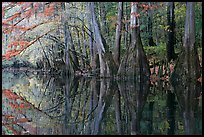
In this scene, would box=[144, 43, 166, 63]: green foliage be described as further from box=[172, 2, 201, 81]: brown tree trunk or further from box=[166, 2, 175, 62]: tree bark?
box=[172, 2, 201, 81]: brown tree trunk

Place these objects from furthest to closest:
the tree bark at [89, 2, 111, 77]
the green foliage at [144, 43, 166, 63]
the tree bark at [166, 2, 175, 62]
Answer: the green foliage at [144, 43, 166, 63]
the tree bark at [166, 2, 175, 62]
the tree bark at [89, 2, 111, 77]

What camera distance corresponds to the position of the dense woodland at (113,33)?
55.5 feet

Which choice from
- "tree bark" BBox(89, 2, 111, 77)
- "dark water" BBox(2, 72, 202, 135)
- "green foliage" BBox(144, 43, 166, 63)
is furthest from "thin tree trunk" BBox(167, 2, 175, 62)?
"dark water" BBox(2, 72, 202, 135)

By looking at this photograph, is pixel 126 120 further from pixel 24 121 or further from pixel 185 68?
pixel 185 68

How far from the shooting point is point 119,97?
1051cm

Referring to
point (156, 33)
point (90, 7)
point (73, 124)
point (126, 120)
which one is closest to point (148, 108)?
point (126, 120)

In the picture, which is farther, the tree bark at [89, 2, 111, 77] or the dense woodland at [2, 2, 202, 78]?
the tree bark at [89, 2, 111, 77]

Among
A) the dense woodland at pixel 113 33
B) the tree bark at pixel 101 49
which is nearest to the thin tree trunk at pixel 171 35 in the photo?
the dense woodland at pixel 113 33

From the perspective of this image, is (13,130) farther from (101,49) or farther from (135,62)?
(101,49)

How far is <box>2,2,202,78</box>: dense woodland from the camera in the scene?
55.5 feet

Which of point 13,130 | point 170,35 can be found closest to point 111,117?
point 13,130

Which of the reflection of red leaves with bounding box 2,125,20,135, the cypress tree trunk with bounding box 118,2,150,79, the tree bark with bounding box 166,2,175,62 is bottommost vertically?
the reflection of red leaves with bounding box 2,125,20,135

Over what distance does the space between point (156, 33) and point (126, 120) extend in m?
19.4

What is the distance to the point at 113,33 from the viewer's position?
2738 centimetres
